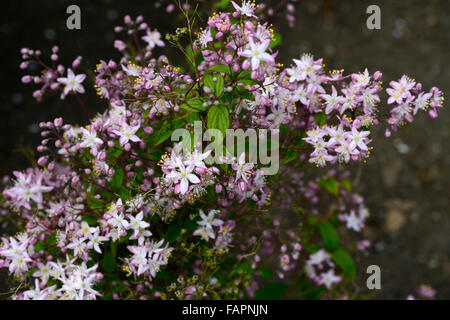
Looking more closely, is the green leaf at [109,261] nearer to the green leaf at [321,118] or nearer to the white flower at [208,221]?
the white flower at [208,221]

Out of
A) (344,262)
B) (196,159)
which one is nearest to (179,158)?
(196,159)

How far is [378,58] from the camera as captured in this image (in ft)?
8.40

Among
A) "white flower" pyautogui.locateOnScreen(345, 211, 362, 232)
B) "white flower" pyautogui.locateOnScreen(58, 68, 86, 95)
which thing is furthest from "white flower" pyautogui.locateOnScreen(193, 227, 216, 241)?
"white flower" pyautogui.locateOnScreen(345, 211, 362, 232)

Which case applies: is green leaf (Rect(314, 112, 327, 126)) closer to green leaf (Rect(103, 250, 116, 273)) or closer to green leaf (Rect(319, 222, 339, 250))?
green leaf (Rect(319, 222, 339, 250))

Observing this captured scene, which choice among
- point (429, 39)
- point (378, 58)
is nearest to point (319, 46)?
point (378, 58)

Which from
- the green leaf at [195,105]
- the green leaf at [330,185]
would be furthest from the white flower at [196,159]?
the green leaf at [330,185]

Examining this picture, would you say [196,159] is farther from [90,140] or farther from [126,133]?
[90,140]

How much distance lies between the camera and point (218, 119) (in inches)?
40.8

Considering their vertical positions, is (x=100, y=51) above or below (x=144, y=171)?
above

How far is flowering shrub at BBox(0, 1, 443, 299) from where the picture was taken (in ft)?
3.56

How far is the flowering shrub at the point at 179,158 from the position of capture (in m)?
1.09

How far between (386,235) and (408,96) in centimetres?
142
